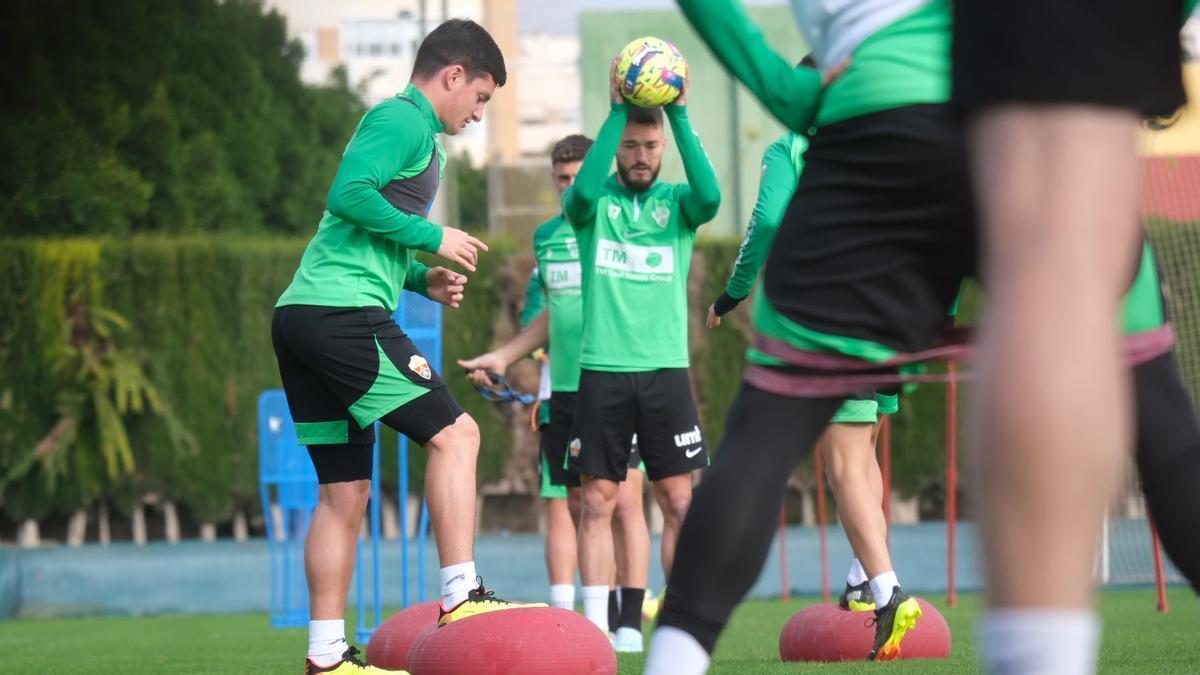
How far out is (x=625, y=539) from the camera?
740 cm

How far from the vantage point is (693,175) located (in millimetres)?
6512

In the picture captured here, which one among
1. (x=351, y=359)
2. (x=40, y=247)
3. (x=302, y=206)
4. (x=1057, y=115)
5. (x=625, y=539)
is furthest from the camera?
(x=302, y=206)

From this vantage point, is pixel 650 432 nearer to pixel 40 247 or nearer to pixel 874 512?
pixel 874 512

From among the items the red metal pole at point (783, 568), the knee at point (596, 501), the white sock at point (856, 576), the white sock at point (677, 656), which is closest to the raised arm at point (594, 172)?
the knee at point (596, 501)

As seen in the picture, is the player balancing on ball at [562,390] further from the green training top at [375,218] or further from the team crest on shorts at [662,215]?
the green training top at [375,218]

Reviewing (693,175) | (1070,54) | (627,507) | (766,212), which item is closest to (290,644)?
(627,507)

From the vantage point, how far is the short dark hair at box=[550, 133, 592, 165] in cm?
837

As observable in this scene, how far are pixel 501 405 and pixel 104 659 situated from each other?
8229 mm

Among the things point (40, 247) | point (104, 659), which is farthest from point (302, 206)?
Result: point (104, 659)

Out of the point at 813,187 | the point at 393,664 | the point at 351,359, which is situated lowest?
the point at 393,664

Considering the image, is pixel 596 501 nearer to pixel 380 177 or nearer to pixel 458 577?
pixel 458 577

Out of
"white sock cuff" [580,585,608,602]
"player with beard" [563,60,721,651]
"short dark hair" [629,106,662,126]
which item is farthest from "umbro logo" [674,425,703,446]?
"short dark hair" [629,106,662,126]

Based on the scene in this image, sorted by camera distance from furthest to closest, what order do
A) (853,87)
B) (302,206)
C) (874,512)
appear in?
(302,206) < (874,512) < (853,87)

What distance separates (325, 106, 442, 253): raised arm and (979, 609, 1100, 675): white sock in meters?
3.46
